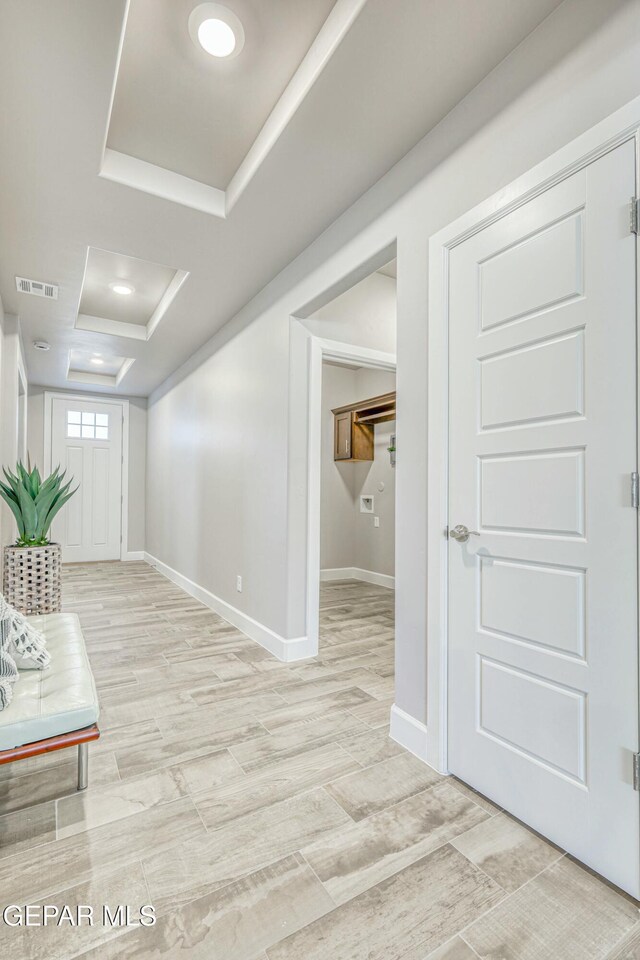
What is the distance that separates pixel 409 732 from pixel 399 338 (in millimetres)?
1630

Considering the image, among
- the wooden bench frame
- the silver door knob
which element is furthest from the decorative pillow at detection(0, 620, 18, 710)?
the silver door knob

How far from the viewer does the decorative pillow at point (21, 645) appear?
1.62 meters

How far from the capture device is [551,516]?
4.62ft

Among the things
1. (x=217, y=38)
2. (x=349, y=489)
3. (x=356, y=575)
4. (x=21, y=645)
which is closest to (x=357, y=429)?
(x=349, y=489)

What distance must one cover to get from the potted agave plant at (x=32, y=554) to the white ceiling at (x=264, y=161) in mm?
1452

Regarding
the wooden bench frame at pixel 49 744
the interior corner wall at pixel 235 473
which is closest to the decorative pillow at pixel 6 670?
the wooden bench frame at pixel 49 744

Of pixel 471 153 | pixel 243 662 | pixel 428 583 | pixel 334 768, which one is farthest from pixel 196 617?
pixel 471 153

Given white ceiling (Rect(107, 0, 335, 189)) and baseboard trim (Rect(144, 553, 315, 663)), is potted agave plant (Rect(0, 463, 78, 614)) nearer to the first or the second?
baseboard trim (Rect(144, 553, 315, 663))

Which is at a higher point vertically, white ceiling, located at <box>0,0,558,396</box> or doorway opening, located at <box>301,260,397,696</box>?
white ceiling, located at <box>0,0,558,396</box>

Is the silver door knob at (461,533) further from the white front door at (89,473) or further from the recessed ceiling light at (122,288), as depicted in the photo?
the white front door at (89,473)

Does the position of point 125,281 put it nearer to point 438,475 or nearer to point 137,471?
point 438,475

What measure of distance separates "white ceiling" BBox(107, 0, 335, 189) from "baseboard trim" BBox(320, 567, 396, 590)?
165 inches

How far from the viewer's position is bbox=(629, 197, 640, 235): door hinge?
1196 millimetres

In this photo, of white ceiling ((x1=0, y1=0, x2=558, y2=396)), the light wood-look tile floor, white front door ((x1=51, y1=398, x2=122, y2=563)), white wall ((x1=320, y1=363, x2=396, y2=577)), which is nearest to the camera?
the light wood-look tile floor
